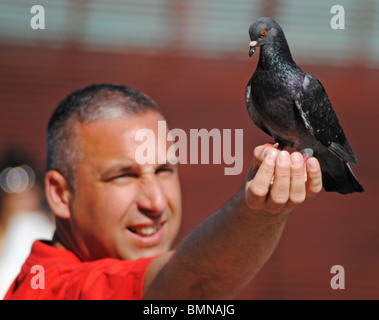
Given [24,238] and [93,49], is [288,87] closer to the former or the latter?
[24,238]

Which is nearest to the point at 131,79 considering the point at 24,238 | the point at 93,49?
the point at 93,49

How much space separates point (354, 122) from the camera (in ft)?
23.7

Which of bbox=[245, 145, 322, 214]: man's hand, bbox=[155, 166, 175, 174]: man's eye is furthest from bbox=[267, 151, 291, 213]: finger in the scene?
bbox=[155, 166, 175, 174]: man's eye

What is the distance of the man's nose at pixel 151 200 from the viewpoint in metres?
2.66

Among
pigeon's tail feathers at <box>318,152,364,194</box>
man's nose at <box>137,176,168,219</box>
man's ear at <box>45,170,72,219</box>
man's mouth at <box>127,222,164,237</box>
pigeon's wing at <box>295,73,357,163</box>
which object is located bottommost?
pigeon's tail feathers at <box>318,152,364,194</box>

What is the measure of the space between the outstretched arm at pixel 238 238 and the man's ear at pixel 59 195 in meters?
0.74

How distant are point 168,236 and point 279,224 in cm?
96

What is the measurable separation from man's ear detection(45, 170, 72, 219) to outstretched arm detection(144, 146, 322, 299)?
737mm

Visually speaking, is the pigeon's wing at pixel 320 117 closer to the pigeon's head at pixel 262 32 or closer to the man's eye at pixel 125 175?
the pigeon's head at pixel 262 32

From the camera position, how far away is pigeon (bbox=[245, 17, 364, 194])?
61.2 inches

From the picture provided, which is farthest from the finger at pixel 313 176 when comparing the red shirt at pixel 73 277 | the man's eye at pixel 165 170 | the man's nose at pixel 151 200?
the man's eye at pixel 165 170

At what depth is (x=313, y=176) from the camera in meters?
1.61

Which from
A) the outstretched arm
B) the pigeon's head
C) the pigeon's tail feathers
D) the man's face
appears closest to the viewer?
the pigeon's head

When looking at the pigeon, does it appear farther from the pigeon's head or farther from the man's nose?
the man's nose
